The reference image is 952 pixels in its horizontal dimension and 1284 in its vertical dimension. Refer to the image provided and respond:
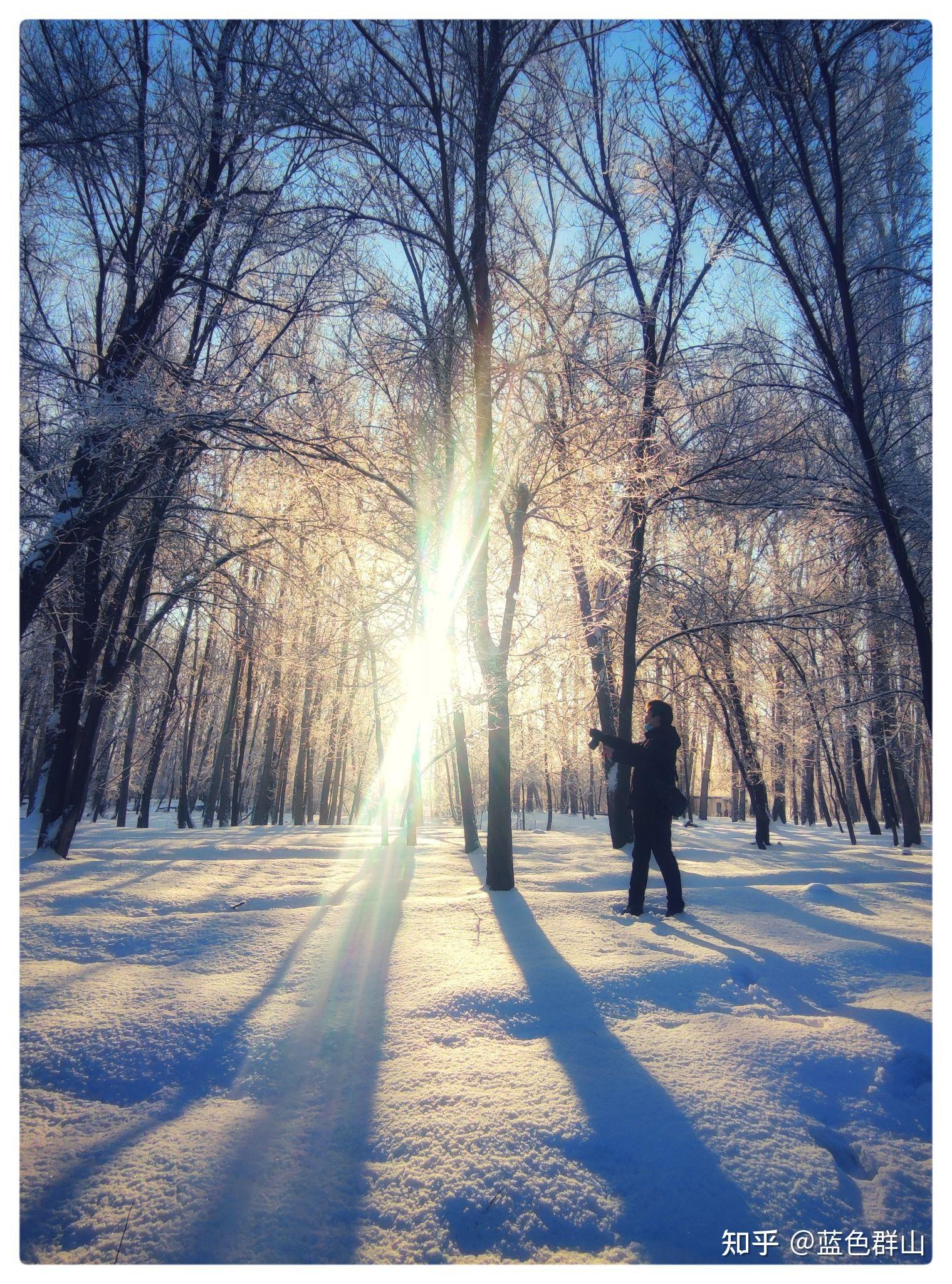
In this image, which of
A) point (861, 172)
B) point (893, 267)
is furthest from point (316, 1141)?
point (861, 172)

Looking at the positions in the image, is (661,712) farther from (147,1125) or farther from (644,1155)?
(147,1125)

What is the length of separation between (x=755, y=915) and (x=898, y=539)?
4083mm

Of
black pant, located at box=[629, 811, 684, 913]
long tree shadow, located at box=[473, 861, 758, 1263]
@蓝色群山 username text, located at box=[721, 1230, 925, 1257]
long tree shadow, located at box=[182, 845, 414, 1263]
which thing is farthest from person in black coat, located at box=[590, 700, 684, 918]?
@蓝色群山 username text, located at box=[721, 1230, 925, 1257]

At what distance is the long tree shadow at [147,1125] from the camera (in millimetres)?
1682

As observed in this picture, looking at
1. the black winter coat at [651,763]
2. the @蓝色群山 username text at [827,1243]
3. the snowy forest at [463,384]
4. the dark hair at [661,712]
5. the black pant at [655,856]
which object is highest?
the snowy forest at [463,384]

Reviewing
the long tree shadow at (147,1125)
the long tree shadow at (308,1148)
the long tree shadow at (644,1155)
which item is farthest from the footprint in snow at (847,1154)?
the long tree shadow at (147,1125)

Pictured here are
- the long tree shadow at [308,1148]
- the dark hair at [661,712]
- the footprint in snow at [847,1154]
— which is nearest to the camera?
the long tree shadow at [308,1148]

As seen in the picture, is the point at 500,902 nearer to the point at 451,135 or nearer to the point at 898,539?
the point at 898,539

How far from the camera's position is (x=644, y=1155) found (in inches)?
74.5

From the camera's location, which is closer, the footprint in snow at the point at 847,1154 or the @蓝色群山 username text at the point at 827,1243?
the @蓝色群山 username text at the point at 827,1243

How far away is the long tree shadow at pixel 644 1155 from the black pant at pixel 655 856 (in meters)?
1.93

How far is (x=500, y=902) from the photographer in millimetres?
5188

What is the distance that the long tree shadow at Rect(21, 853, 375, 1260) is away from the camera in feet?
5.52

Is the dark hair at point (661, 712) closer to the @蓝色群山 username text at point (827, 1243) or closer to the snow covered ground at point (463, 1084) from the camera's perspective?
the snow covered ground at point (463, 1084)
